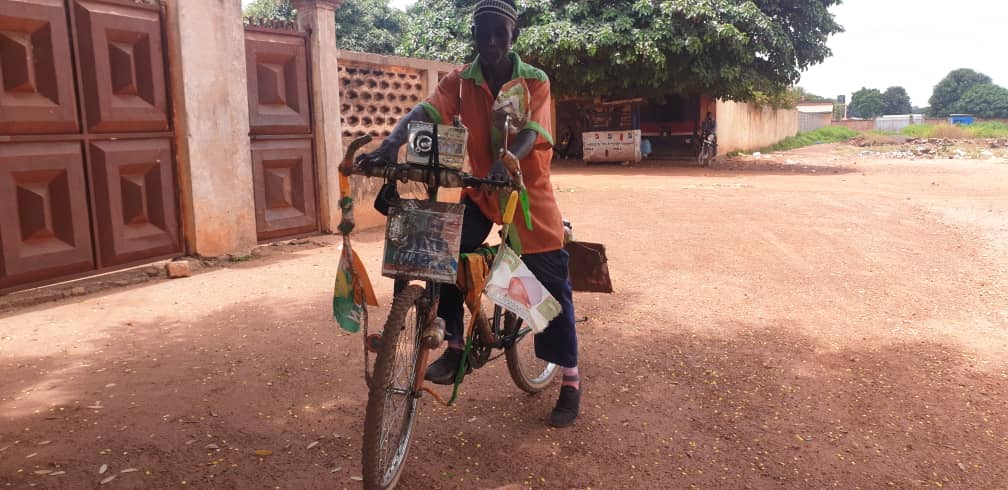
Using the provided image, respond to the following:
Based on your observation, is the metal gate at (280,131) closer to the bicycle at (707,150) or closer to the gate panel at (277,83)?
the gate panel at (277,83)

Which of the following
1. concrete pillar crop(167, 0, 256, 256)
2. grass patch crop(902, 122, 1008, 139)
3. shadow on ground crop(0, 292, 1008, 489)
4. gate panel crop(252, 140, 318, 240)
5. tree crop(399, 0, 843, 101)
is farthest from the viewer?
grass patch crop(902, 122, 1008, 139)

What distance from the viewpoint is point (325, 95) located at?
25.1ft

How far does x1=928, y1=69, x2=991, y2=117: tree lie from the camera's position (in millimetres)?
67500

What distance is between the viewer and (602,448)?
2883 mm

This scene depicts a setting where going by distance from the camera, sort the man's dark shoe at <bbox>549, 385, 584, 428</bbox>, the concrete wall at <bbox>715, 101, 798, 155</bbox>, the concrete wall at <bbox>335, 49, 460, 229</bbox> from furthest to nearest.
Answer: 1. the concrete wall at <bbox>715, 101, 798, 155</bbox>
2. the concrete wall at <bbox>335, 49, 460, 229</bbox>
3. the man's dark shoe at <bbox>549, 385, 584, 428</bbox>

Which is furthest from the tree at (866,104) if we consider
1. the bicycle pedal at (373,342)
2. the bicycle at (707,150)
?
the bicycle pedal at (373,342)

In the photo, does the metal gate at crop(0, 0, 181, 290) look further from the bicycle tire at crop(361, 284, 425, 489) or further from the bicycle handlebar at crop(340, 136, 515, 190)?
the bicycle tire at crop(361, 284, 425, 489)

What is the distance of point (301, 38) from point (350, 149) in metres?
5.60

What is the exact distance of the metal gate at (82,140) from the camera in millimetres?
5051

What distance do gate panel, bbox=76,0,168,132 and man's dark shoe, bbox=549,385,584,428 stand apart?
4.43 meters

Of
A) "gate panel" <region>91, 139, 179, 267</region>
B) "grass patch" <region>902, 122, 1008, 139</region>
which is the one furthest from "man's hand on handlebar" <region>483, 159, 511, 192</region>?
"grass patch" <region>902, 122, 1008, 139</region>

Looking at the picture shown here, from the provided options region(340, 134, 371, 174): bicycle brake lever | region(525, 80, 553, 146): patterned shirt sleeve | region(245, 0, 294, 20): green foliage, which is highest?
region(245, 0, 294, 20): green foliage

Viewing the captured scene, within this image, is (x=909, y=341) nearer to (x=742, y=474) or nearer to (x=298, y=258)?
(x=742, y=474)

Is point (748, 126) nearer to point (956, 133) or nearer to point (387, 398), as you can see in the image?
point (956, 133)
